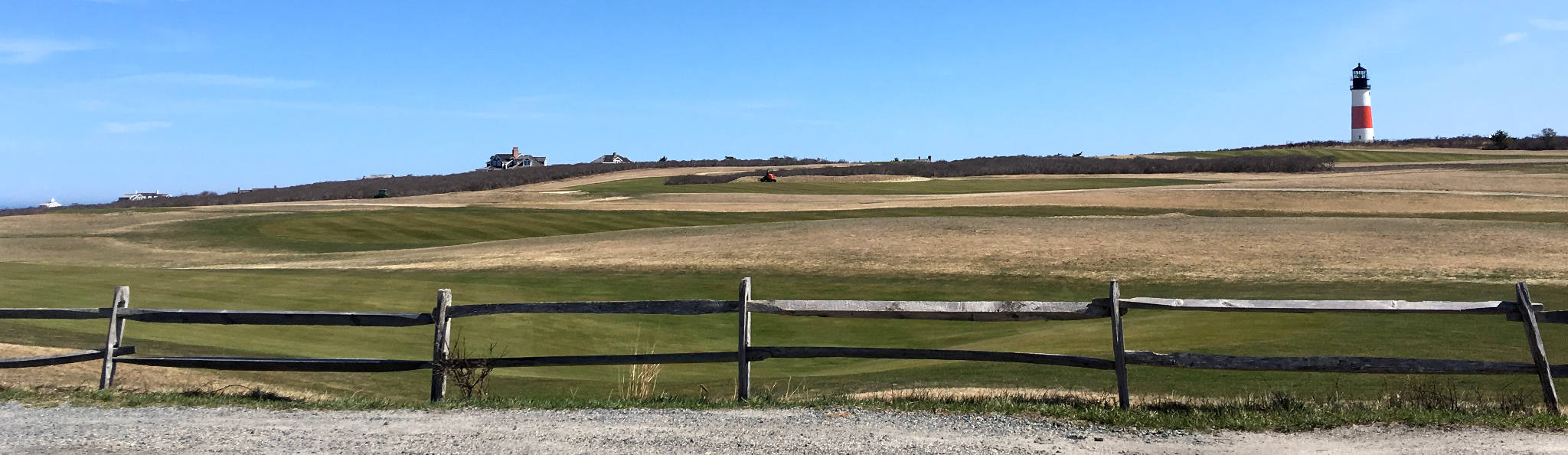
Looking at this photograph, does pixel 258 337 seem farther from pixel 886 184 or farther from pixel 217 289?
pixel 886 184

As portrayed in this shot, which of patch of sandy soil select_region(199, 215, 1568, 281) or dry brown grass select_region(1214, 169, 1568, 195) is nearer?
patch of sandy soil select_region(199, 215, 1568, 281)

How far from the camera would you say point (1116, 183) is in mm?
73000

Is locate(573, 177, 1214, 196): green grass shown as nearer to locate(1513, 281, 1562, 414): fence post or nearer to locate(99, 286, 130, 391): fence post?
locate(1513, 281, 1562, 414): fence post

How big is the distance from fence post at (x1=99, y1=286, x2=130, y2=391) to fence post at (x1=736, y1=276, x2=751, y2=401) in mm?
6615

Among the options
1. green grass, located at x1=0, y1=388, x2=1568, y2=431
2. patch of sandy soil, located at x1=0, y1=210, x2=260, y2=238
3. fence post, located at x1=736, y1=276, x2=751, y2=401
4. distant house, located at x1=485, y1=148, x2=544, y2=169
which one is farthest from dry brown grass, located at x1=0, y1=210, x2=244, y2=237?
distant house, located at x1=485, y1=148, x2=544, y2=169

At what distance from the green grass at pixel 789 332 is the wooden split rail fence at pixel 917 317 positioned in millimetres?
1249

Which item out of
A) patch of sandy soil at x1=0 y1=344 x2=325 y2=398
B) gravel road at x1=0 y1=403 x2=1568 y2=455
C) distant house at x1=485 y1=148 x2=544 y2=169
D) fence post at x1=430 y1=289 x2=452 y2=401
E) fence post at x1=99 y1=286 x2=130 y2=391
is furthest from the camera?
distant house at x1=485 y1=148 x2=544 y2=169

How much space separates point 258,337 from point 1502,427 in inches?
699

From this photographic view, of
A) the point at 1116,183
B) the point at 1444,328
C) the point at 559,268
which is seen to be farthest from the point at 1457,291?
the point at 1116,183

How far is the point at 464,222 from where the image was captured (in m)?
54.4

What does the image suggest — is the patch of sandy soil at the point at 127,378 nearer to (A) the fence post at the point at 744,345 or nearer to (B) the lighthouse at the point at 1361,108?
(A) the fence post at the point at 744,345

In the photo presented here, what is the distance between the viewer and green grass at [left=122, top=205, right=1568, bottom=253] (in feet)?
151

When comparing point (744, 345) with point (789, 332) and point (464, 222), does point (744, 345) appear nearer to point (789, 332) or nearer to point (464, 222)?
point (789, 332)

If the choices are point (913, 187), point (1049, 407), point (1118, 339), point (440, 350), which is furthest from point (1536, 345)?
point (913, 187)
